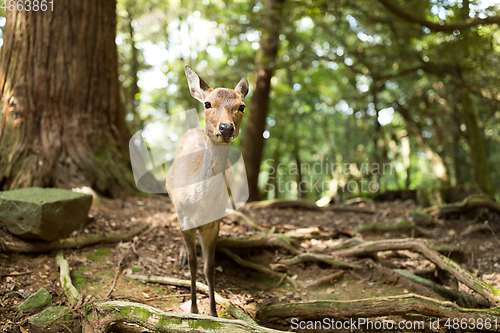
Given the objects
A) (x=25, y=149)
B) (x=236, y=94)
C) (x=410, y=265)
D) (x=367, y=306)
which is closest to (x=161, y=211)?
(x=25, y=149)

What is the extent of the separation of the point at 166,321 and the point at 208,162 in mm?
1477

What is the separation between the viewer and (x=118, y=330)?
10.4 ft

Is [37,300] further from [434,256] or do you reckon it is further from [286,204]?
[286,204]

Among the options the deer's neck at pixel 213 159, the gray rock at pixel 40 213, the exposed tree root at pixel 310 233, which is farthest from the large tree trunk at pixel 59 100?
the deer's neck at pixel 213 159

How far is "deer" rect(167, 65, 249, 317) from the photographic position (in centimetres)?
306

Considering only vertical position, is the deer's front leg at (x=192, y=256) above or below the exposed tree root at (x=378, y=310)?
above

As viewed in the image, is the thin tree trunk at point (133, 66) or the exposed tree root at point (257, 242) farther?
the thin tree trunk at point (133, 66)

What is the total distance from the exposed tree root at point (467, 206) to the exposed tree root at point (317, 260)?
315cm

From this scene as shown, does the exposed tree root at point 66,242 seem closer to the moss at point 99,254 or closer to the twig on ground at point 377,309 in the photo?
the moss at point 99,254

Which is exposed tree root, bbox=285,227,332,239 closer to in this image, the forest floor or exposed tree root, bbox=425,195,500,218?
the forest floor

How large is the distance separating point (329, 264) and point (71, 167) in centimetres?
434

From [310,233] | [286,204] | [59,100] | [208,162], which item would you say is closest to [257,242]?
[310,233]

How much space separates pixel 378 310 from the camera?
3545 millimetres

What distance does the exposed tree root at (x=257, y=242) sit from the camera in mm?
4852
